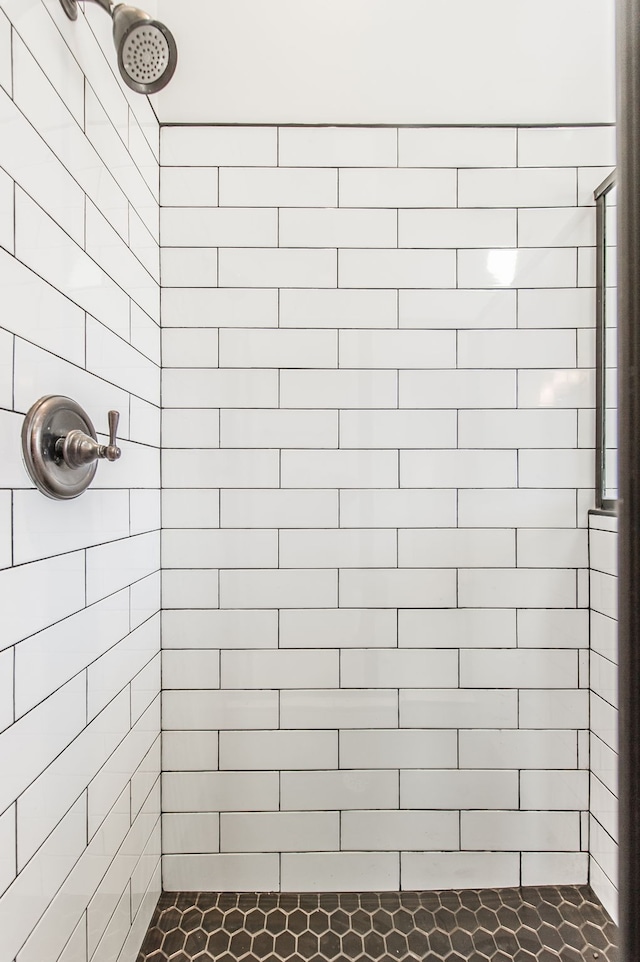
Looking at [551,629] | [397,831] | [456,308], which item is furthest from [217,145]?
[397,831]

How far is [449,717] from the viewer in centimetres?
120

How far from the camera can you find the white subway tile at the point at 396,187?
1198 mm

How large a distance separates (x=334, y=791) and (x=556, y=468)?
895 mm

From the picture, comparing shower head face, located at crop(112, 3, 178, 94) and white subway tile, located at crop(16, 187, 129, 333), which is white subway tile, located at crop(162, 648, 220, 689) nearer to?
white subway tile, located at crop(16, 187, 129, 333)

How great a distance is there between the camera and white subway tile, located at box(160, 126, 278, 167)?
1.19 m

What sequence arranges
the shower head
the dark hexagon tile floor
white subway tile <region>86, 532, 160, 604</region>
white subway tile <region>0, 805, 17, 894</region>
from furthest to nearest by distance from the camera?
the dark hexagon tile floor
white subway tile <region>86, 532, 160, 604</region>
the shower head
white subway tile <region>0, 805, 17, 894</region>

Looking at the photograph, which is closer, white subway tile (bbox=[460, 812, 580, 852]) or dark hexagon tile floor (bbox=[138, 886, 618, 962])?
dark hexagon tile floor (bbox=[138, 886, 618, 962])

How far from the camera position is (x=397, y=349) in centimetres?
121

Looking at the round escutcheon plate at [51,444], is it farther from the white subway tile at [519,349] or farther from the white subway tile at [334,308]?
the white subway tile at [519,349]

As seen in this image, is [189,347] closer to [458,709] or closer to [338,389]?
[338,389]

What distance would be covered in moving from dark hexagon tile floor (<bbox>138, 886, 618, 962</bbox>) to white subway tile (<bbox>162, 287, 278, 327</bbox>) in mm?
1289

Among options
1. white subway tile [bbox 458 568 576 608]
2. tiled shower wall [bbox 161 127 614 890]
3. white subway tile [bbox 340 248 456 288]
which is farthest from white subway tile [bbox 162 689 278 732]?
white subway tile [bbox 340 248 456 288]

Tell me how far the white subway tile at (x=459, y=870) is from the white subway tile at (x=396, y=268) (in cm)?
130

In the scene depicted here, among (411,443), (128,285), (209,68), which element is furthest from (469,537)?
(209,68)
